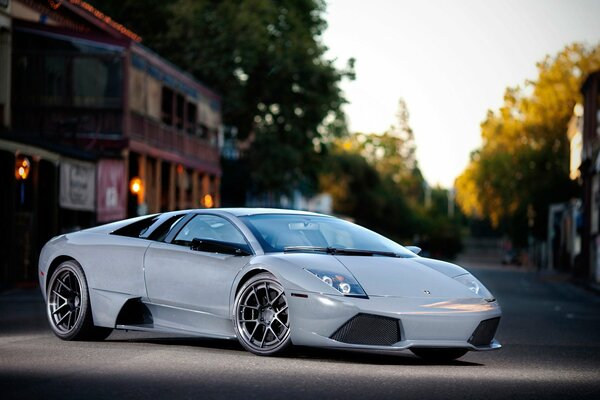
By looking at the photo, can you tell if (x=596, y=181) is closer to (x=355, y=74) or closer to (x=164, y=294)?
(x=355, y=74)

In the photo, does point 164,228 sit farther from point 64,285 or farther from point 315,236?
point 315,236

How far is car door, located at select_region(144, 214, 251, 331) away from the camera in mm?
10438

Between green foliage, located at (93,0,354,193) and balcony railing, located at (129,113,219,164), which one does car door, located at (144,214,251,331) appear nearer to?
balcony railing, located at (129,113,219,164)

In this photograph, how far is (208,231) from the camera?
1105 centimetres

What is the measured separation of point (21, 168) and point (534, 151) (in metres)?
56.1

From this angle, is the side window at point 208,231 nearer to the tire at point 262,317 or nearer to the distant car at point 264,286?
the distant car at point 264,286

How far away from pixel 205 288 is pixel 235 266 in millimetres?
385

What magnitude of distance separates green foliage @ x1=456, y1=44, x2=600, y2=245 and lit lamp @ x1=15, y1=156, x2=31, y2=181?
5405 centimetres

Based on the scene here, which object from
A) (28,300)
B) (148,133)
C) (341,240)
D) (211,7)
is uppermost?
(211,7)

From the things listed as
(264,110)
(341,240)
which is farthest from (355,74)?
(341,240)

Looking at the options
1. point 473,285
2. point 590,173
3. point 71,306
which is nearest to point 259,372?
point 473,285

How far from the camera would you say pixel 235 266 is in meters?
10.4

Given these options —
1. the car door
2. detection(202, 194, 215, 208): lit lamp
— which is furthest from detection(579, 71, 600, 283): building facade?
the car door

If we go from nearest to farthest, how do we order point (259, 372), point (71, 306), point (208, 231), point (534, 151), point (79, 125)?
point (259, 372), point (208, 231), point (71, 306), point (79, 125), point (534, 151)
